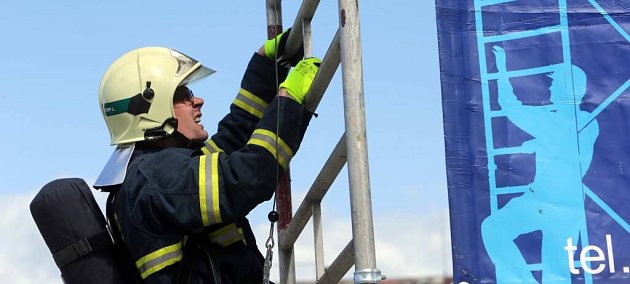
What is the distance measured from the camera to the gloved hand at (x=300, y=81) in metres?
2.99

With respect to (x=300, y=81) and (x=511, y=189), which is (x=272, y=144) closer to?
(x=300, y=81)

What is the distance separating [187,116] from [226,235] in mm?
545

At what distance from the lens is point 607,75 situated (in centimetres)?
255

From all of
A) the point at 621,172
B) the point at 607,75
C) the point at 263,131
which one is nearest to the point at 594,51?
the point at 607,75

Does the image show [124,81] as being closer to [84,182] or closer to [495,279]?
[84,182]

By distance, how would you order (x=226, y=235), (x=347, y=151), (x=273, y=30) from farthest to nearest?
(x=273, y=30) < (x=226, y=235) < (x=347, y=151)

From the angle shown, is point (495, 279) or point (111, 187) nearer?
point (495, 279)

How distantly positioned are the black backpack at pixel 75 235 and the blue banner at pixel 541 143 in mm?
1239

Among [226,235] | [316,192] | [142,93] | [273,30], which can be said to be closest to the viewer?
[226,235]

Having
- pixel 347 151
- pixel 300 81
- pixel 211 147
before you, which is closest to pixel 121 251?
pixel 211 147

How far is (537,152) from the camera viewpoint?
253 cm

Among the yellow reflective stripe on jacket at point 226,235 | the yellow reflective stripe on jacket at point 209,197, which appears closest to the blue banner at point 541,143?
the yellow reflective stripe on jacket at point 209,197

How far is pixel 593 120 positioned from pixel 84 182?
175 cm

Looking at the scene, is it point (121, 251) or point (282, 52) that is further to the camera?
point (282, 52)
